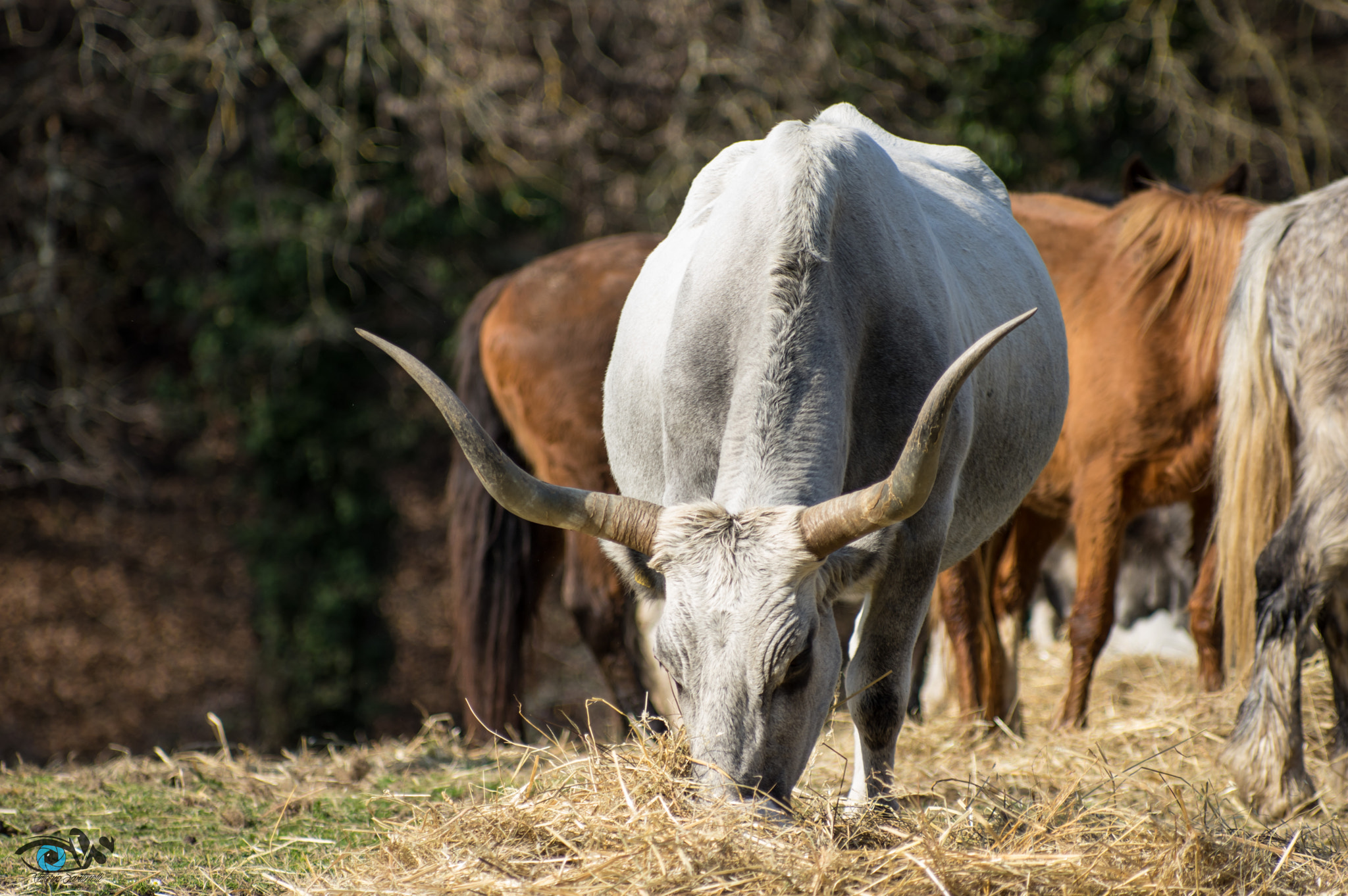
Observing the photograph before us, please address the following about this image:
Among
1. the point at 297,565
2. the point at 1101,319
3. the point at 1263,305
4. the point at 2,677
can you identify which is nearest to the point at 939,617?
the point at 1101,319

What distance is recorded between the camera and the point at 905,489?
6.97 feet

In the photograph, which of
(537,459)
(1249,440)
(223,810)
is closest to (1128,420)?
(1249,440)

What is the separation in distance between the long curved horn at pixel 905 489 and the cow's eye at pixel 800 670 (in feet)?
0.63

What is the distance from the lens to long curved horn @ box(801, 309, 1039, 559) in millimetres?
2100

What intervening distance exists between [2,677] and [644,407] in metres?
8.95

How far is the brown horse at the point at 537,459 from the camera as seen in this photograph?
4867 millimetres

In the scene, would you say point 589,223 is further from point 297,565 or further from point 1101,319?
point 1101,319

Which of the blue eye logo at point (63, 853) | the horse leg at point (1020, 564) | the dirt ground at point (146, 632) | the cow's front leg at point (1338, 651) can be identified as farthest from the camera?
the dirt ground at point (146, 632)

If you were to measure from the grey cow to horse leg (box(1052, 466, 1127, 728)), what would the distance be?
1.51 metres

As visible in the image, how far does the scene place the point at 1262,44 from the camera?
342 inches

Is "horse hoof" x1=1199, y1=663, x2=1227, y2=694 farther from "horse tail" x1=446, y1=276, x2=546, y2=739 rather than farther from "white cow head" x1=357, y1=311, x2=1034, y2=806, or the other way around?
"white cow head" x1=357, y1=311, x2=1034, y2=806

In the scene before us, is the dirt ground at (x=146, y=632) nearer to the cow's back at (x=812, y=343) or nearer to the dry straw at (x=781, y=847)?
the cow's back at (x=812, y=343)

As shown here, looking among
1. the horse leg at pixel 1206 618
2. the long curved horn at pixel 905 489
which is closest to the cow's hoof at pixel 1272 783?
the horse leg at pixel 1206 618

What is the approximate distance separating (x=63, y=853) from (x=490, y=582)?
2457 mm
